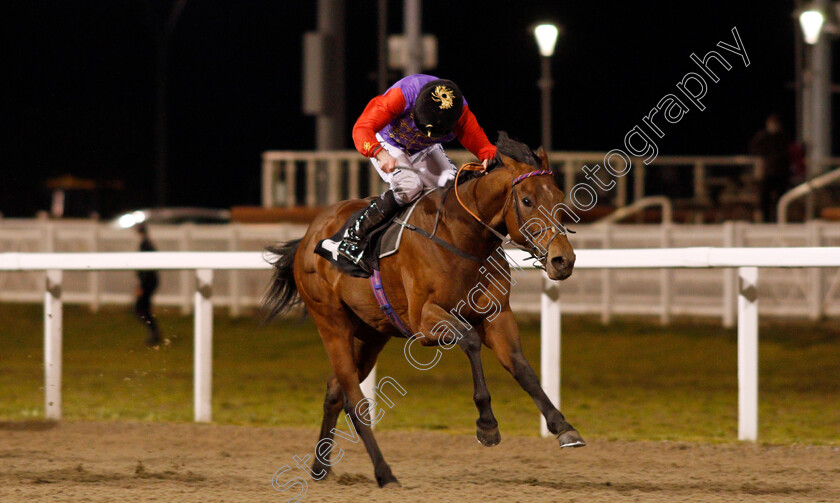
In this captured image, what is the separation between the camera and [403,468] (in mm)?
6484

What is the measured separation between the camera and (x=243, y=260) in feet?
26.4

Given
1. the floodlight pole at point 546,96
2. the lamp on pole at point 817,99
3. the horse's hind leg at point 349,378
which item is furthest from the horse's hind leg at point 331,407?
the lamp on pole at point 817,99

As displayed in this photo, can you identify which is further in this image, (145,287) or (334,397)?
(145,287)

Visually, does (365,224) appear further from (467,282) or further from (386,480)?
(386,480)

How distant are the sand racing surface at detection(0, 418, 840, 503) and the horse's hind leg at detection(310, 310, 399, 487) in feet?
0.42

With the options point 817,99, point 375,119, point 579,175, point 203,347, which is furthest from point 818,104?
point 375,119

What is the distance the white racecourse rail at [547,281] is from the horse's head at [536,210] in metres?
0.71

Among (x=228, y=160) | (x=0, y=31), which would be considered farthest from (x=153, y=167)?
(x=0, y=31)

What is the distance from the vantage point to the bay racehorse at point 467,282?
5.25m

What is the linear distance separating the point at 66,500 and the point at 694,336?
9.79m

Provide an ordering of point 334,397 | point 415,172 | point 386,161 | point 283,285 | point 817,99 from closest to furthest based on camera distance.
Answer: point 386,161, point 415,172, point 334,397, point 283,285, point 817,99

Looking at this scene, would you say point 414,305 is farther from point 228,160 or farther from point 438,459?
point 228,160

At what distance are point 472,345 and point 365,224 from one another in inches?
39.2

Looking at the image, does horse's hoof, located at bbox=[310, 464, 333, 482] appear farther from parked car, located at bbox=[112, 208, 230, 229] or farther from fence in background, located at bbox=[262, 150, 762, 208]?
parked car, located at bbox=[112, 208, 230, 229]
